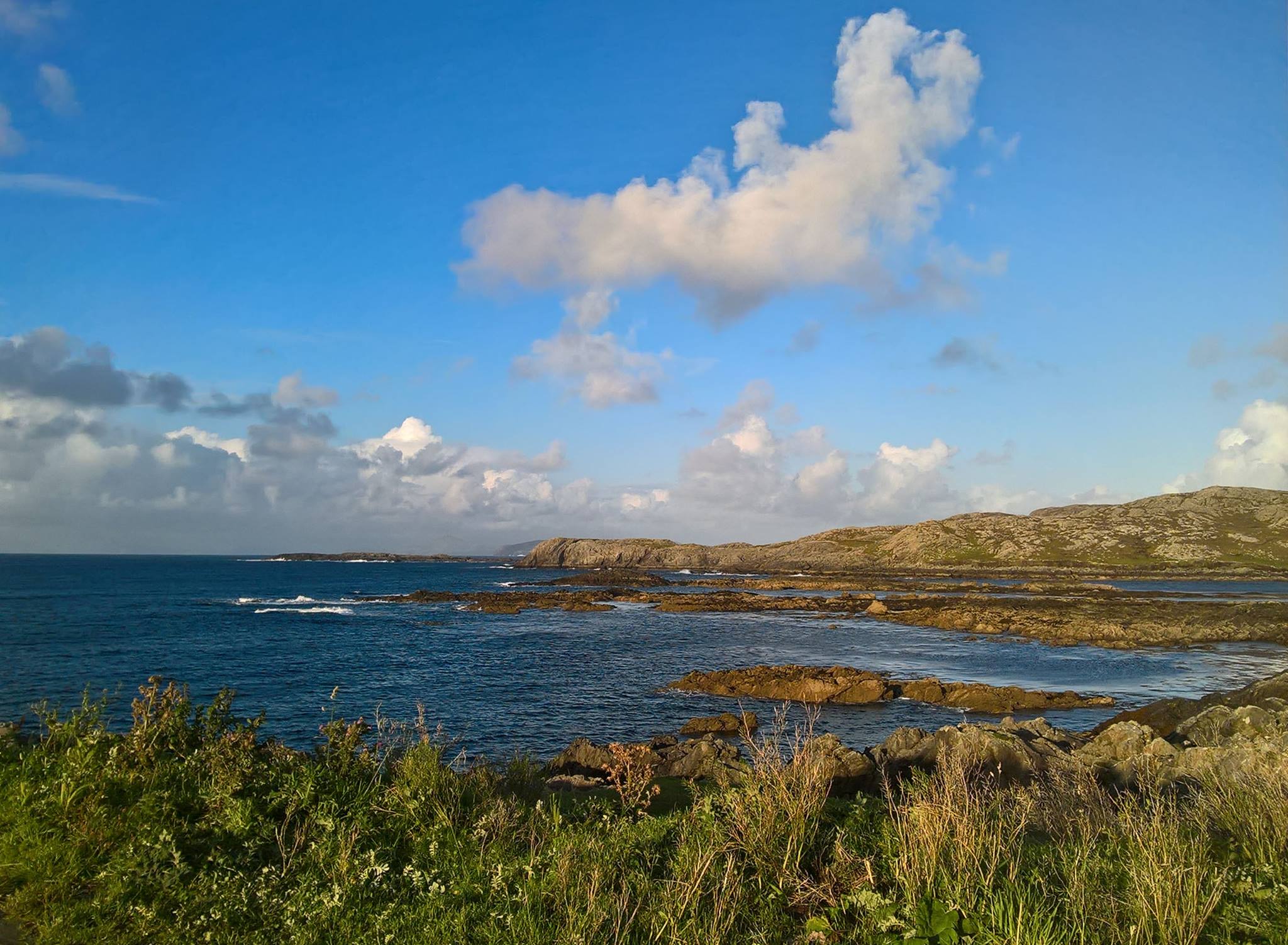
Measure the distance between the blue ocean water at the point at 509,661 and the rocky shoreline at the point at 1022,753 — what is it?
5.54m

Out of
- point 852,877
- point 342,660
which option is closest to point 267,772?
point 852,877

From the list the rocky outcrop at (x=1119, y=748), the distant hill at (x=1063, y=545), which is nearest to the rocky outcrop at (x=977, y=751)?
the rocky outcrop at (x=1119, y=748)

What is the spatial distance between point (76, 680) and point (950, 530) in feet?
618

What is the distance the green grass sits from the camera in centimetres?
541

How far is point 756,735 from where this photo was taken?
2483 centimetres

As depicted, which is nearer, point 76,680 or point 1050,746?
point 1050,746

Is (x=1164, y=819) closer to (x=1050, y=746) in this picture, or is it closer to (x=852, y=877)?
(x=852, y=877)

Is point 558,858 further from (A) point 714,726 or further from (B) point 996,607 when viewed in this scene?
(B) point 996,607

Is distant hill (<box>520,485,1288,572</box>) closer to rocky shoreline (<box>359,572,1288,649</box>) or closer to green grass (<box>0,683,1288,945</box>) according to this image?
rocky shoreline (<box>359,572,1288,649</box>)

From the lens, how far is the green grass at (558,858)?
5.41 meters

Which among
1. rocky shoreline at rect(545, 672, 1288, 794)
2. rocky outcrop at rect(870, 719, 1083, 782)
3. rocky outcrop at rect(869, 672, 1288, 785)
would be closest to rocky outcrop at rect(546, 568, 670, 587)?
rocky shoreline at rect(545, 672, 1288, 794)

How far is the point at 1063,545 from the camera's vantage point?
16700 cm

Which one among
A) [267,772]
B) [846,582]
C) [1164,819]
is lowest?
[846,582]

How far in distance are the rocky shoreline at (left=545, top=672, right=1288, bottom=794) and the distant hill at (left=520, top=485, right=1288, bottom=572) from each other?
13900 centimetres
